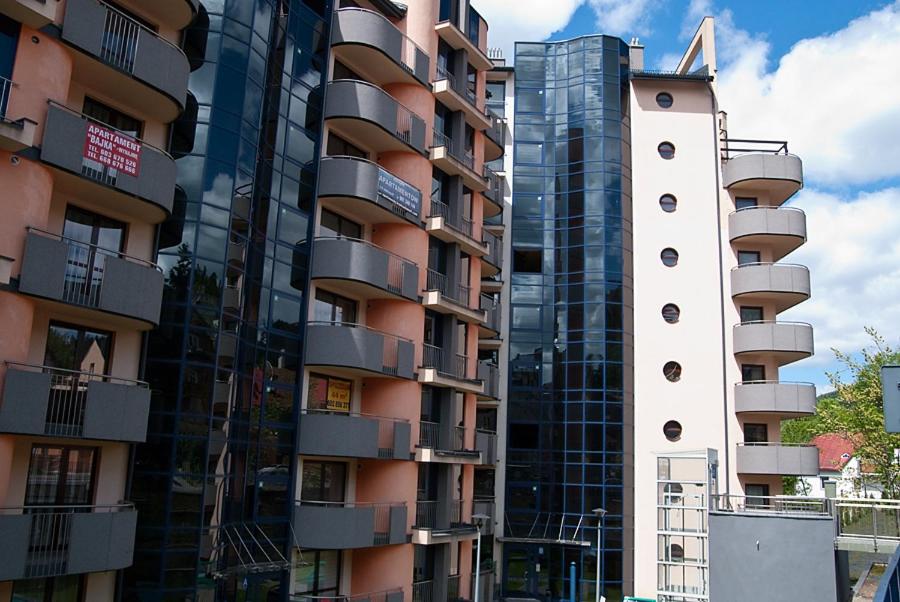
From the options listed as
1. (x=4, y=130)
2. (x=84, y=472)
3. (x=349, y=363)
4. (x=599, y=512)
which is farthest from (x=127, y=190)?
(x=599, y=512)

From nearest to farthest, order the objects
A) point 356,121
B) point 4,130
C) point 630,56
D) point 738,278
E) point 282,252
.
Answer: point 4,130 < point 282,252 < point 356,121 < point 738,278 < point 630,56

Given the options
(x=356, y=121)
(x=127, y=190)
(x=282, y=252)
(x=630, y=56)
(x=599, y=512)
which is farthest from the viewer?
(x=630, y=56)

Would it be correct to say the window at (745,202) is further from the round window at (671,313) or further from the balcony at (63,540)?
the balcony at (63,540)

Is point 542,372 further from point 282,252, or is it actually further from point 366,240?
point 282,252

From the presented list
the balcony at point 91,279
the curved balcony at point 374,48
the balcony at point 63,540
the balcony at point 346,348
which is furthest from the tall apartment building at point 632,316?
the balcony at point 91,279

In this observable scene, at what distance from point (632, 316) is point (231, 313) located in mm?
23829

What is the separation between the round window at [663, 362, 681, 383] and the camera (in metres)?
39.6

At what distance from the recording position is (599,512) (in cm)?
3556

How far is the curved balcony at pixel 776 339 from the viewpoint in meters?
38.7

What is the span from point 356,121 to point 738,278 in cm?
2199

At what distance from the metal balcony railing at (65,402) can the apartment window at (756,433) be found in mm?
31222

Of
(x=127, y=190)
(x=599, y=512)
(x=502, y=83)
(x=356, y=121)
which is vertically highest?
(x=502, y=83)

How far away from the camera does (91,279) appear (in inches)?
703

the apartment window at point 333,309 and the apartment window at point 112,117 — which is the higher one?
the apartment window at point 112,117
